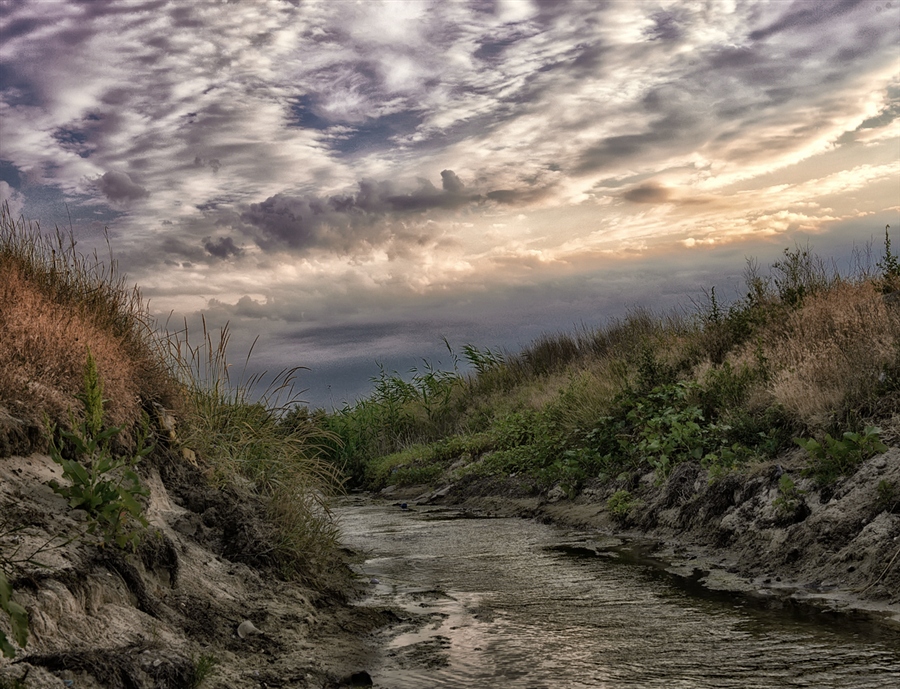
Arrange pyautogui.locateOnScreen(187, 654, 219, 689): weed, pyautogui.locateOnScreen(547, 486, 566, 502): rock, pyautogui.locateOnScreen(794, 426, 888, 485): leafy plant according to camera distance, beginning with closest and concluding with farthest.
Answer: pyautogui.locateOnScreen(187, 654, 219, 689): weed, pyautogui.locateOnScreen(794, 426, 888, 485): leafy plant, pyautogui.locateOnScreen(547, 486, 566, 502): rock

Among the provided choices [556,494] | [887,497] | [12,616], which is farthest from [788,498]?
[12,616]

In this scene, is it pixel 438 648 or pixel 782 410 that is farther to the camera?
pixel 782 410

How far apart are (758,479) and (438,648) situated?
431 cm

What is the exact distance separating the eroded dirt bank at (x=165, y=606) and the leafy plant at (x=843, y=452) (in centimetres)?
419

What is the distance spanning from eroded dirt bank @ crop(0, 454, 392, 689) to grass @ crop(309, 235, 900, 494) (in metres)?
3.65

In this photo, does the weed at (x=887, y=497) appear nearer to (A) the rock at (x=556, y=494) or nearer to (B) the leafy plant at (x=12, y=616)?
(A) the rock at (x=556, y=494)

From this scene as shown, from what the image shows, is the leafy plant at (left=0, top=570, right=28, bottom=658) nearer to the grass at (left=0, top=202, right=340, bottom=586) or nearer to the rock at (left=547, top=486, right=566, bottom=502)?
the grass at (left=0, top=202, right=340, bottom=586)

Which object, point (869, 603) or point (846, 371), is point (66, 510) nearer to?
point (869, 603)

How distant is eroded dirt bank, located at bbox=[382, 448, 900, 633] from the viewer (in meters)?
5.50

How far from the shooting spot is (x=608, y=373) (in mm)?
13758

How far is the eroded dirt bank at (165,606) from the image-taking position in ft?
11.2

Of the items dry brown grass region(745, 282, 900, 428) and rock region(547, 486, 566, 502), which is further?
rock region(547, 486, 566, 502)

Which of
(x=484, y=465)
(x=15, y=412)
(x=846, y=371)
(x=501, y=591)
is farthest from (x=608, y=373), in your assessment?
(x=15, y=412)

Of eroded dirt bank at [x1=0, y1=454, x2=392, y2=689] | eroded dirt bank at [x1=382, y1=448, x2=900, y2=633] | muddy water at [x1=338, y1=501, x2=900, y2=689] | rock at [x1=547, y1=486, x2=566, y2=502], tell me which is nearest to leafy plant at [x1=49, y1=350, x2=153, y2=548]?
eroded dirt bank at [x1=0, y1=454, x2=392, y2=689]
